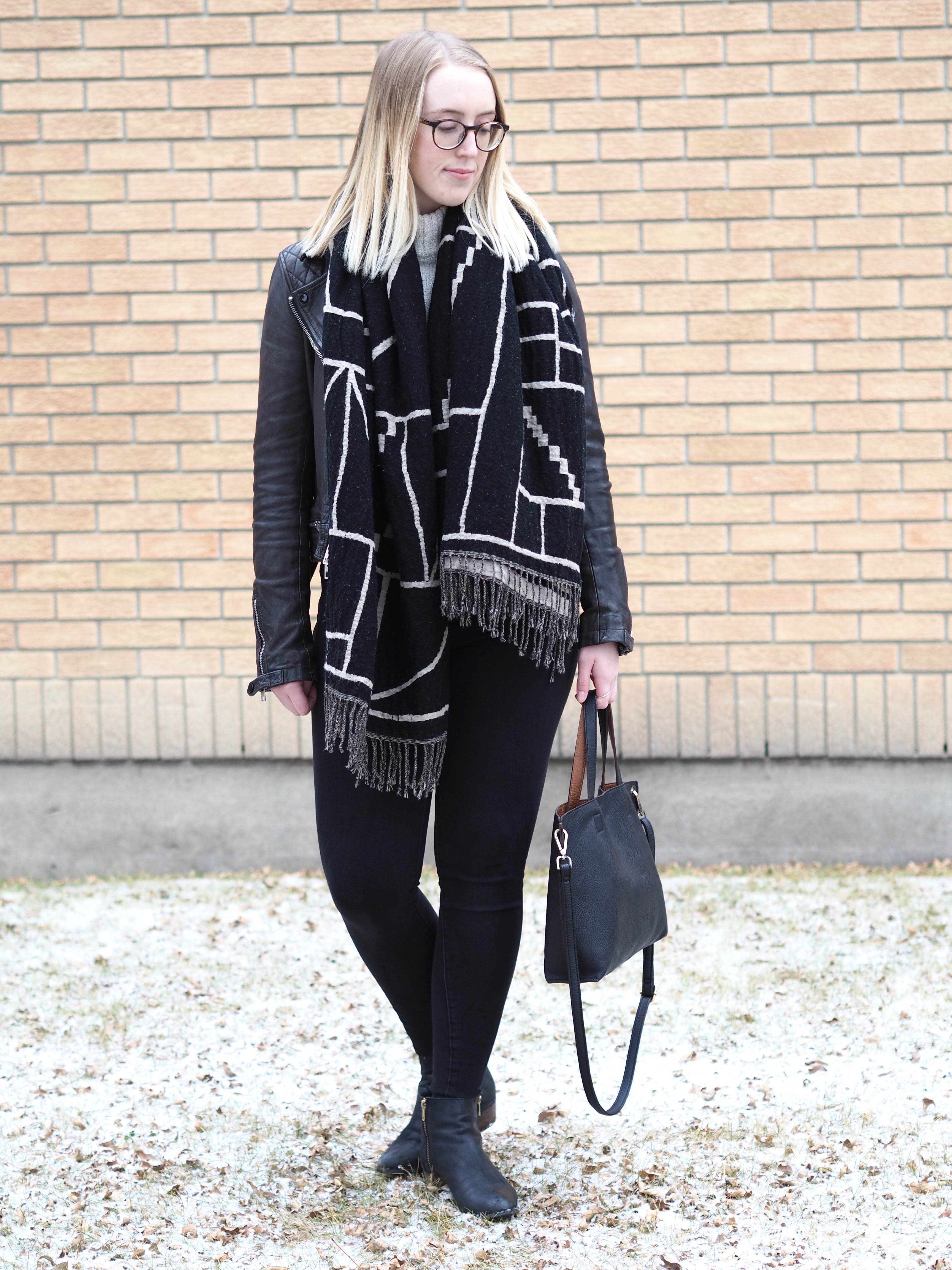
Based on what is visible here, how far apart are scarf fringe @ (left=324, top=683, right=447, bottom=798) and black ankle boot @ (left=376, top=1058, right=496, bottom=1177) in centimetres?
59

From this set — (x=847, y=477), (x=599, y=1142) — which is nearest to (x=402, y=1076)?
(x=599, y=1142)

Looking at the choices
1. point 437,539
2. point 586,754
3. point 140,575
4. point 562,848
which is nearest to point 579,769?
point 586,754

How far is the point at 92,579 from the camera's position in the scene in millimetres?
4848

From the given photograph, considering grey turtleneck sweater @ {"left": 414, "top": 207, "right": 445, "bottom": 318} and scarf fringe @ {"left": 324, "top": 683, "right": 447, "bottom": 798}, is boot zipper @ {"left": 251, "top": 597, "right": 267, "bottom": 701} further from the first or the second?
grey turtleneck sweater @ {"left": 414, "top": 207, "right": 445, "bottom": 318}

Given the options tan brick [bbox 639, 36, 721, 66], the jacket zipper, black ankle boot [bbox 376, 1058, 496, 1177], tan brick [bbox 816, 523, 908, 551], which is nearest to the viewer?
the jacket zipper

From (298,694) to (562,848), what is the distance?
0.55 metres

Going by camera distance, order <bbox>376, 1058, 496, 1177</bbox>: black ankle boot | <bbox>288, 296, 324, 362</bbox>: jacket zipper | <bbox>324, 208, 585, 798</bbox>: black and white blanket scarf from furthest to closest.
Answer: <bbox>376, 1058, 496, 1177</bbox>: black ankle boot
<bbox>288, 296, 324, 362</bbox>: jacket zipper
<bbox>324, 208, 585, 798</bbox>: black and white blanket scarf

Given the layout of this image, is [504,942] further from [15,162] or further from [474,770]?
[15,162]

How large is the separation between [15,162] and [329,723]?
11.8 feet

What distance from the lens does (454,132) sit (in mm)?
2129

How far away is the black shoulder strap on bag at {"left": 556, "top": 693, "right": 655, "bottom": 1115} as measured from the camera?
6.98 feet

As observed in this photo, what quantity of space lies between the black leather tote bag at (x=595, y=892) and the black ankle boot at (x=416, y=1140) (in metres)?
0.30

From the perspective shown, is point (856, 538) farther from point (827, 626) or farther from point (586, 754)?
point (586, 754)

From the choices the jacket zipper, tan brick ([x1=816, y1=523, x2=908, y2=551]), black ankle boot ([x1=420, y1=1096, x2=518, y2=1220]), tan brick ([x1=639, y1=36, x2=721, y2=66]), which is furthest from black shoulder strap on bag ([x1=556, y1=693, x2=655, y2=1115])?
tan brick ([x1=639, y1=36, x2=721, y2=66])
